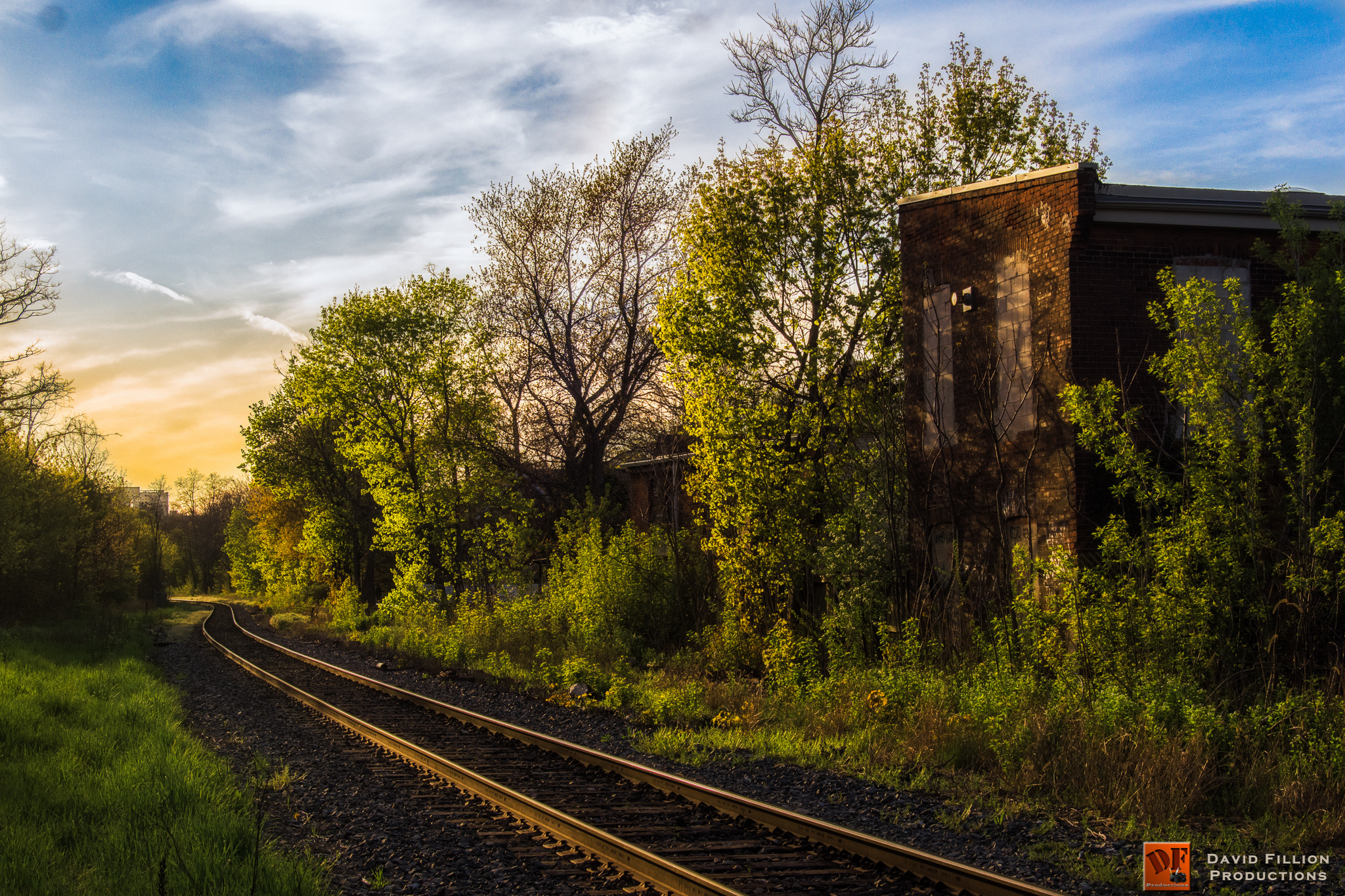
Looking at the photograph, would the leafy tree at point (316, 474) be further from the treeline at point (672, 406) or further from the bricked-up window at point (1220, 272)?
the bricked-up window at point (1220, 272)

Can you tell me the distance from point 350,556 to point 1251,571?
40.7m

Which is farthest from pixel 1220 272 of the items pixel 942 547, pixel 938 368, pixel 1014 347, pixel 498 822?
pixel 498 822

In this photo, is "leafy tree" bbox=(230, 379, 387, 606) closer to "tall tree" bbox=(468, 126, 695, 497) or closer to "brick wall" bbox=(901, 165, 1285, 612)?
"tall tree" bbox=(468, 126, 695, 497)

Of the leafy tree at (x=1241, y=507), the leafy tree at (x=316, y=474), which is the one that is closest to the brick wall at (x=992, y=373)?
the leafy tree at (x=1241, y=507)

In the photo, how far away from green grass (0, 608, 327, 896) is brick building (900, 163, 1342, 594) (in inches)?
375

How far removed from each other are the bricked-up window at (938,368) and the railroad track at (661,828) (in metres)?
7.92

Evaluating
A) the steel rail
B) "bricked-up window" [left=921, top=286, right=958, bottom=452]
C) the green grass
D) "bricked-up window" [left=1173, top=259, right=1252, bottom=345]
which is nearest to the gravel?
the steel rail

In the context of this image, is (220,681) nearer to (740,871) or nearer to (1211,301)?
(740,871)

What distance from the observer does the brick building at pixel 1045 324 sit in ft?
37.7

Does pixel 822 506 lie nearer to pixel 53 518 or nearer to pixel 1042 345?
pixel 1042 345

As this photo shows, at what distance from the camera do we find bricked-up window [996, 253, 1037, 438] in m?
12.2

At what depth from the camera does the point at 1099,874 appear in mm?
5418

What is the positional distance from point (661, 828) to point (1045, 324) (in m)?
8.85

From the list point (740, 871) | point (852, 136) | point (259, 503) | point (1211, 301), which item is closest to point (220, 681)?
point (740, 871)
